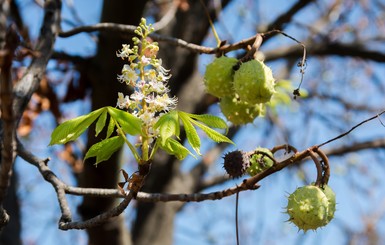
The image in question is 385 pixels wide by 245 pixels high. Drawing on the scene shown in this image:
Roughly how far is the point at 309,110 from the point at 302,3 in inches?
62.4

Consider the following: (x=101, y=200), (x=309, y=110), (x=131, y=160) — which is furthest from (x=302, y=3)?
(x=131, y=160)

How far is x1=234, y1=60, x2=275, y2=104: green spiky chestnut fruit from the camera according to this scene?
1.77 meters

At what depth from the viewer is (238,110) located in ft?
6.69

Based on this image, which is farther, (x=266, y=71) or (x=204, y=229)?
(x=204, y=229)

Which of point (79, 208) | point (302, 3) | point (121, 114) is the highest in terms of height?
point (121, 114)

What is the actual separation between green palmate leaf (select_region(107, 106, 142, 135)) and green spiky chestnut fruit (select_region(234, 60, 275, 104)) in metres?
0.46

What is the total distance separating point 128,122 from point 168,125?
4.3 inches

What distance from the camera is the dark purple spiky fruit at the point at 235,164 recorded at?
169cm

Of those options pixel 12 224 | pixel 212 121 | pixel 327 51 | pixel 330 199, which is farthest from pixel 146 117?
pixel 327 51

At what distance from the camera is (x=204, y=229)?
320 inches

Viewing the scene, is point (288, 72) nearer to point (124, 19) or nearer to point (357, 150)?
point (357, 150)

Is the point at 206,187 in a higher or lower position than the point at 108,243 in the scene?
lower

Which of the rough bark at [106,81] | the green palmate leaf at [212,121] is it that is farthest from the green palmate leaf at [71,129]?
the rough bark at [106,81]

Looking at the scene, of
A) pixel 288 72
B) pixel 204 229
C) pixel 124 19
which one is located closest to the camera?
pixel 124 19
